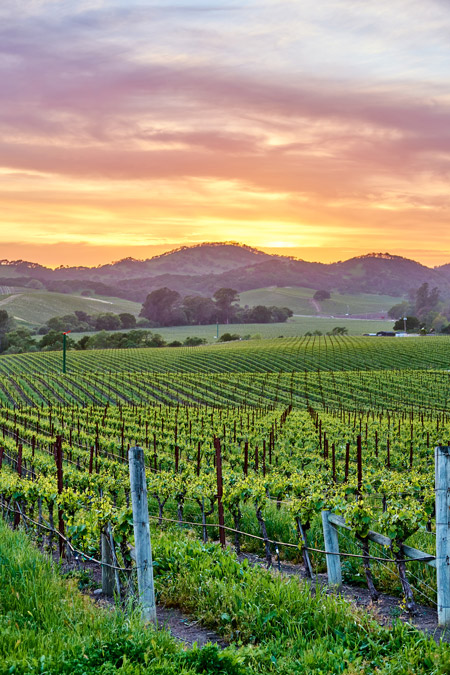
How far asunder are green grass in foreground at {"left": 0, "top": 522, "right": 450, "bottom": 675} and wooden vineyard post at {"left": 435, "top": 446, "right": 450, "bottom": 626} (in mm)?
467

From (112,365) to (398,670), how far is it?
222 ft

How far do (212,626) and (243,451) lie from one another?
17.1m

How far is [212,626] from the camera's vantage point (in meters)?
5.96

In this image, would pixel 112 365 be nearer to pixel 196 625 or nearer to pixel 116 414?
pixel 116 414

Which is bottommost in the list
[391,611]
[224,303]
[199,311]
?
[391,611]

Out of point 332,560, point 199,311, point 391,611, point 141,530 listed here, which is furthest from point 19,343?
point 391,611

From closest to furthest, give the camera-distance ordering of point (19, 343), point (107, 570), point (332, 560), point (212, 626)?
point (212, 626)
point (332, 560)
point (107, 570)
point (19, 343)

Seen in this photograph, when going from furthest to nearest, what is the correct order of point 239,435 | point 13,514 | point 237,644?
point 239,435 < point 13,514 < point 237,644

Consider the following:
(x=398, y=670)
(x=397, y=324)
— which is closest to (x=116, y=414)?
(x=398, y=670)

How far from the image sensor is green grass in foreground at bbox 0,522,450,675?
15.3 feet

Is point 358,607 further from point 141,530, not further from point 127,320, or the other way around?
point 127,320

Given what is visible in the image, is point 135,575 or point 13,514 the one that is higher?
point 135,575

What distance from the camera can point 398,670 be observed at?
4.82m

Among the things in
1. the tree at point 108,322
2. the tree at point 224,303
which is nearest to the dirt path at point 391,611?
the tree at point 108,322
